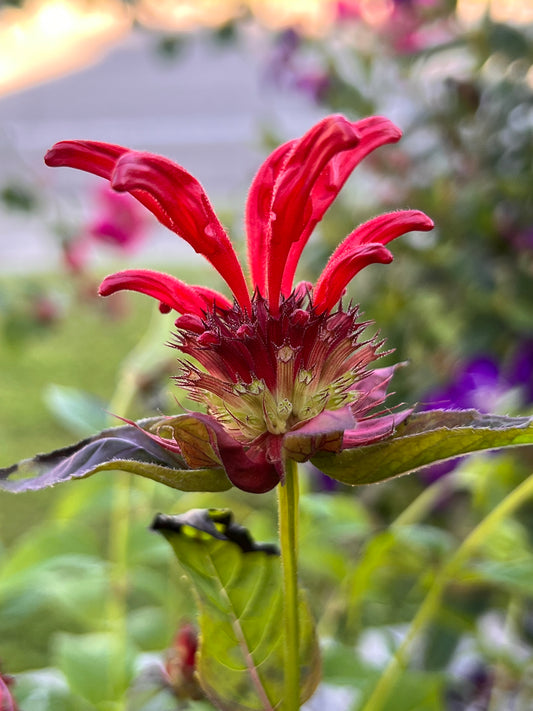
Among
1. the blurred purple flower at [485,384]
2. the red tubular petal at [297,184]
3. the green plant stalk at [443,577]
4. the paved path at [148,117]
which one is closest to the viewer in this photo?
the red tubular petal at [297,184]

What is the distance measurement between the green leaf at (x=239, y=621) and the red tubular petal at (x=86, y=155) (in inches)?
5.4

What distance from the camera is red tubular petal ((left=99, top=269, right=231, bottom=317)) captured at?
1.07 feet

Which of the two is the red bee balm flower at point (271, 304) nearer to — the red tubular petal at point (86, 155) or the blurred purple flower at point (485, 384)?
the red tubular petal at point (86, 155)

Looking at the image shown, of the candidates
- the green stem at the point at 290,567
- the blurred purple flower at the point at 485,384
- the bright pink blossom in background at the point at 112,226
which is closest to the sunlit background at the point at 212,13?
the bright pink blossom in background at the point at 112,226

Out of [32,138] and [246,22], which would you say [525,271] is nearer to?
[246,22]

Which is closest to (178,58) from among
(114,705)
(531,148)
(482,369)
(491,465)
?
(531,148)

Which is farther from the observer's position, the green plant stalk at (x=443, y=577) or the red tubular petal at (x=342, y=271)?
the green plant stalk at (x=443, y=577)

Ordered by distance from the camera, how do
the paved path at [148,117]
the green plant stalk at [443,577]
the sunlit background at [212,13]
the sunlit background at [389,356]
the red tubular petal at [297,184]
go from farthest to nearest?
the paved path at [148,117]
the sunlit background at [212,13]
the sunlit background at [389,356]
the green plant stalk at [443,577]
the red tubular petal at [297,184]

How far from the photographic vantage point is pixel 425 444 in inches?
11.8

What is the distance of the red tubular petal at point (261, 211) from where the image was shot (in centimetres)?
34

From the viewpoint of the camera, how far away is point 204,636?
333 millimetres

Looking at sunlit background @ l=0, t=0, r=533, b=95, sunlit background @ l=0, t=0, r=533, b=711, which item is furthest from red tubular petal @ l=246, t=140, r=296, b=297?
sunlit background @ l=0, t=0, r=533, b=95

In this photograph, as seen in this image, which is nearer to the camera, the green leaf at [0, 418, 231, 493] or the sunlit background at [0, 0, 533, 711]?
the green leaf at [0, 418, 231, 493]

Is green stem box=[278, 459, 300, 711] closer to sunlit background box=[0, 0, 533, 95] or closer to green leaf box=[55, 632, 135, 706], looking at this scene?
green leaf box=[55, 632, 135, 706]
